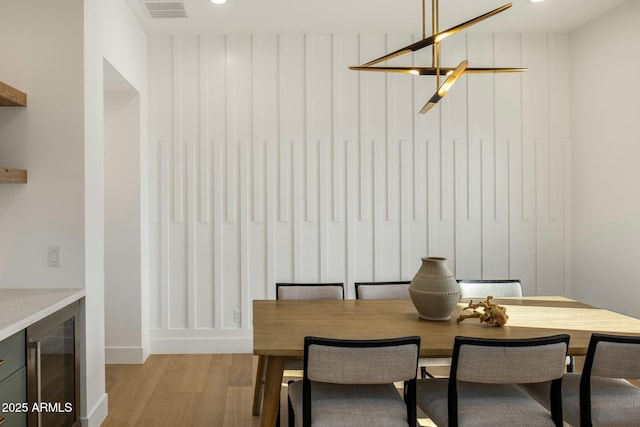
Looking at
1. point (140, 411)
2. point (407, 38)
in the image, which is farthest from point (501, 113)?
point (140, 411)

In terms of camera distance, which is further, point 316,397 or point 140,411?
point 140,411

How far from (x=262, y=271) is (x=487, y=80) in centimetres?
272

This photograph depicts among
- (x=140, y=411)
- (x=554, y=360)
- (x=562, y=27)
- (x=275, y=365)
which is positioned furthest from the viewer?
(x=562, y=27)

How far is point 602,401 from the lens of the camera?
2055mm

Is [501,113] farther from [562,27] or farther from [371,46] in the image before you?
[371,46]

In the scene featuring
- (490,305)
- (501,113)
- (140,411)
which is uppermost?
(501,113)

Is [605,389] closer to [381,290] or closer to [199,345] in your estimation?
[381,290]

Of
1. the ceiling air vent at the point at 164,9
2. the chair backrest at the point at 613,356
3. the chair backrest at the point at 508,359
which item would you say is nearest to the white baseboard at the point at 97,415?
the chair backrest at the point at 508,359

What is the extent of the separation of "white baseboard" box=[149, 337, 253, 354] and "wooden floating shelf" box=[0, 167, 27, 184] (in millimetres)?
2116

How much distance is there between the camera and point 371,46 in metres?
4.33

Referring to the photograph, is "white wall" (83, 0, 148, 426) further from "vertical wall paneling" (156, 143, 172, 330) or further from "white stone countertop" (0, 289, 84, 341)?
"vertical wall paneling" (156, 143, 172, 330)

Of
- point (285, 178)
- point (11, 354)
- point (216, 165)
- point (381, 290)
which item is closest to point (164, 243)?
point (216, 165)

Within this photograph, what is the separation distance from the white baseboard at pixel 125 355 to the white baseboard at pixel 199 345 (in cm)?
24

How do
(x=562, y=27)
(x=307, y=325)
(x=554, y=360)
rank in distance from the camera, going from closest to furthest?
Result: (x=554, y=360) → (x=307, y=325) → (x=562, y=27)
